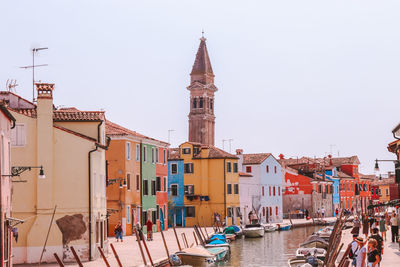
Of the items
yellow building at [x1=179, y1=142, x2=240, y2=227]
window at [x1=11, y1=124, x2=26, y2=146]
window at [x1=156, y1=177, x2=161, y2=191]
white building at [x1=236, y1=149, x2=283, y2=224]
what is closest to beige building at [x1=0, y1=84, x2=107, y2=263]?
window at [x1=11, y1=124, x2=26, y2=146]

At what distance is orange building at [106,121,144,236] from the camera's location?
50.8 meters

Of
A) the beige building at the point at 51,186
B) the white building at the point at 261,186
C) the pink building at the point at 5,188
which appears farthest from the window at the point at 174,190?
the pink building at the point at 5,188

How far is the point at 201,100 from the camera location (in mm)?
130250

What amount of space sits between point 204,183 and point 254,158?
13833 millimetres

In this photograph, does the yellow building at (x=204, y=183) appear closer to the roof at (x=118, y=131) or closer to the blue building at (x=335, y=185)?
the roof at (x=118, y=131)

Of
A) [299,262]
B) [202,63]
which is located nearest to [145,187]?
[299,262]

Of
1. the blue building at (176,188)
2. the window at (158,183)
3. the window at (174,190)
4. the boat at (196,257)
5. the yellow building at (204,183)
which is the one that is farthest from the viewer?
the window at (174,190)

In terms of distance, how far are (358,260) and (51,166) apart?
16.9 metres

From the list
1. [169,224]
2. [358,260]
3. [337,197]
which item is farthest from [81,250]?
[337,197]

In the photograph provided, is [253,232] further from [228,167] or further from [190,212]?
[228,167]

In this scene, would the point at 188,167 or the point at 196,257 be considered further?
the point at 188,167

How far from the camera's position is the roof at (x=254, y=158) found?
261ft

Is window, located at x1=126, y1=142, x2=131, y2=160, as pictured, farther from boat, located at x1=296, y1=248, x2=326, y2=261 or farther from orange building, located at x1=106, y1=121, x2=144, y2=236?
boat, located at x1=296, y1=248, x2=326, y2=261

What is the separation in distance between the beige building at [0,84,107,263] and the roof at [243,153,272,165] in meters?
46.4
